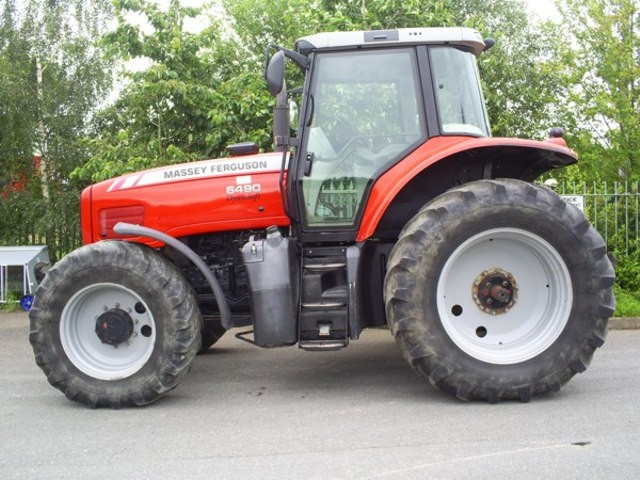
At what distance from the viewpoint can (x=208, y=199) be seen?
19.4 feet

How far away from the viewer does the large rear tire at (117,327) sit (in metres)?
5.44

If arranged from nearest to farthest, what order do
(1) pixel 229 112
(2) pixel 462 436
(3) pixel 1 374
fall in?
(2) pixel 462 436 < (3) pixel 1 374 < (1) pixel 229 112

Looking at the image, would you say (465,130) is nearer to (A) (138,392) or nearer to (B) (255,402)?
(B) (255,402)

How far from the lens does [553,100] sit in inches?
584

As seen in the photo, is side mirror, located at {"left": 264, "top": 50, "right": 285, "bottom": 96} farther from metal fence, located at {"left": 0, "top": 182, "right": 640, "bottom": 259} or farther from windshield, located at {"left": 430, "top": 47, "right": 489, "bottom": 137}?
metal fence, located at {"left": 0, "top": 182, "right": 640, "bottom": 259}

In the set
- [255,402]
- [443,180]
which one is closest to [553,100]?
[443,180]

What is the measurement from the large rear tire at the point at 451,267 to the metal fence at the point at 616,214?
534 cm

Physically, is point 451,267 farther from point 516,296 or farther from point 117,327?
point 117,327

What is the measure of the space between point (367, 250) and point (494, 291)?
98 centimetres

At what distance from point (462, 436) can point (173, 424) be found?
6.17 feet

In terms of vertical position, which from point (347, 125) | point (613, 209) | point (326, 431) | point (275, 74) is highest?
point (275, 74)

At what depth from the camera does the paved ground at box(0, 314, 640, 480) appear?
4051 mm

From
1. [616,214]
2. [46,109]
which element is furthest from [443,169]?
[46,109]

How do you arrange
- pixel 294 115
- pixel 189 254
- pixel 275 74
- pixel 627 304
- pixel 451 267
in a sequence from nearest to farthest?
pixel 275 74 < pixel 451 267 < pixel 189 254 < pixel 294 115 < pixel 627 304
